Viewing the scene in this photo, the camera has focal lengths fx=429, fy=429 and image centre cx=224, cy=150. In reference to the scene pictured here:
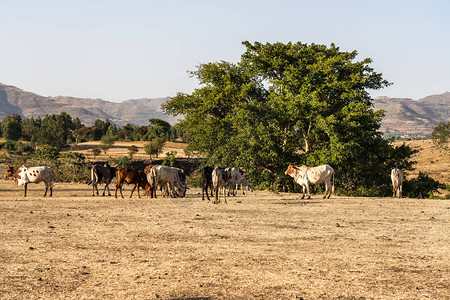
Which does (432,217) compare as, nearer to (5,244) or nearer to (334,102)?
(5,244)

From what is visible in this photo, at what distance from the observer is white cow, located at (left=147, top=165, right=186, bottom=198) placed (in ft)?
83.1

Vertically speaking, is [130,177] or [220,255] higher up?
[130,177]

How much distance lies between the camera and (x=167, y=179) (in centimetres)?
2595

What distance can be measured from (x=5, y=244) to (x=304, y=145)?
29.1 m

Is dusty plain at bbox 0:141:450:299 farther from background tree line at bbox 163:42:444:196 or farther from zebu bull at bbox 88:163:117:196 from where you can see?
background tree line at bbox 163:42:444:196

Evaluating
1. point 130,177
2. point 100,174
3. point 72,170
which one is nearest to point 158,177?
point 130,177

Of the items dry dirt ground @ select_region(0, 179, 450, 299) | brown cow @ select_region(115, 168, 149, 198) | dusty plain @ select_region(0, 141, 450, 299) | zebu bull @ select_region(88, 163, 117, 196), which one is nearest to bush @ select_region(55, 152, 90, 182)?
zebu bull @ select_region(88, 163, 117, 196)

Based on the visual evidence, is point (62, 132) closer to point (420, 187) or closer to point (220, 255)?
point (420, 187)

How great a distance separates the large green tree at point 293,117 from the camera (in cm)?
3312

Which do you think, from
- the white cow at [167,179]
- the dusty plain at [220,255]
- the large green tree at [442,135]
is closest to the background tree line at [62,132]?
the white cow at [167,179]

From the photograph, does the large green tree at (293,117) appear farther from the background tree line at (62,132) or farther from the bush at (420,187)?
the background tree line at (62,132)

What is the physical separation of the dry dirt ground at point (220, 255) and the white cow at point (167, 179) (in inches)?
300

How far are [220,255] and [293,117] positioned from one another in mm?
25432

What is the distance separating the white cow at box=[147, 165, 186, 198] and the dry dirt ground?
7.61 metres
